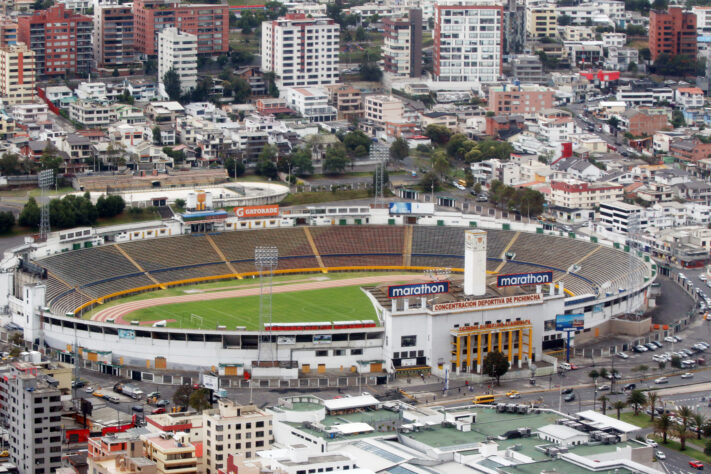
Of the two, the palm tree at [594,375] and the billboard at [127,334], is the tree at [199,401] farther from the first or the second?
the palm tree at [594,375]

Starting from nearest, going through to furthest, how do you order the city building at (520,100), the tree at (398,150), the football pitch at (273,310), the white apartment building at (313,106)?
the football pitch at (273,310) → the tree at (398,150) → the white apartment building at (313,106) → the city building at (520,100)

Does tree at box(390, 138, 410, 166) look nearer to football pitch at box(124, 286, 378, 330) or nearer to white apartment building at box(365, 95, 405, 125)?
white apartment building at box(365, 95, 405, 125)

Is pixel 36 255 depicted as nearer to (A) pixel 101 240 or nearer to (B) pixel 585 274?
(A) pixel 101 240

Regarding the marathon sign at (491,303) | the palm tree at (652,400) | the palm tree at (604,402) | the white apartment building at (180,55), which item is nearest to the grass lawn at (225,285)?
the marathon sign at (491,303)

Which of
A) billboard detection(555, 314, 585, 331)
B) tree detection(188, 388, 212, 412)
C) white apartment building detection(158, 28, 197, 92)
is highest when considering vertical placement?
white apartment building detection(158, 28, 197, 92)

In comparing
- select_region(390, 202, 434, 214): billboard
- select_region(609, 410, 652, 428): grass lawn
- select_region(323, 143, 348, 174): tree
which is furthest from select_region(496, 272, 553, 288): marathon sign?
select_region(323, 143, 348, 174): tree

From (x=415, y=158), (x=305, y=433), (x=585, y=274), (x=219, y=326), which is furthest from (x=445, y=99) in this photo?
(x=305, y=433)
